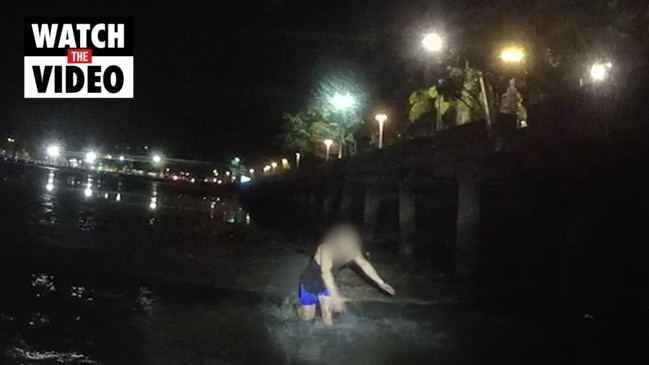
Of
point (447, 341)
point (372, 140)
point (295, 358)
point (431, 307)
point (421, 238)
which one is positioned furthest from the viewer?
point (372, 140)

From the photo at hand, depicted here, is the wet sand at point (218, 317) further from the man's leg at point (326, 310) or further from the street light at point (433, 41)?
the street light at point (433, 41)

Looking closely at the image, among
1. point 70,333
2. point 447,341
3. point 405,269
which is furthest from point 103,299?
point 405,269

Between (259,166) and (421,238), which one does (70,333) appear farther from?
(259,166)

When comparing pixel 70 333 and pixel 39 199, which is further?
pixel 39 199

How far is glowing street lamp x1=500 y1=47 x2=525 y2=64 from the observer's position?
2886cm

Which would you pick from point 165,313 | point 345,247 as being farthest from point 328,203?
point 345,247

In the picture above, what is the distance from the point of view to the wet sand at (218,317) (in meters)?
13.9

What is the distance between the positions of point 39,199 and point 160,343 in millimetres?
47227

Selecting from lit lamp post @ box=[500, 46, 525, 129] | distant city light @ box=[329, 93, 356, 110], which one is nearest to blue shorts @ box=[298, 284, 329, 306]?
lit lamp post @ box=[500, 46, 525, 129]

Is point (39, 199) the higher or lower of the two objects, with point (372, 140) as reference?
lower

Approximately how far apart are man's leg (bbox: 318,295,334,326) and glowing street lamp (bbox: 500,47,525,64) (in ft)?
49.1

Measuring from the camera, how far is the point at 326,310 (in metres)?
16.0

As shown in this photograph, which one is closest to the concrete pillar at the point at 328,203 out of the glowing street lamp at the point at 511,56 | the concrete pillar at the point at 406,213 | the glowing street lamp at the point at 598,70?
the concrete pillar at the point at 406,213

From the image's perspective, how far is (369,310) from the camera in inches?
758
